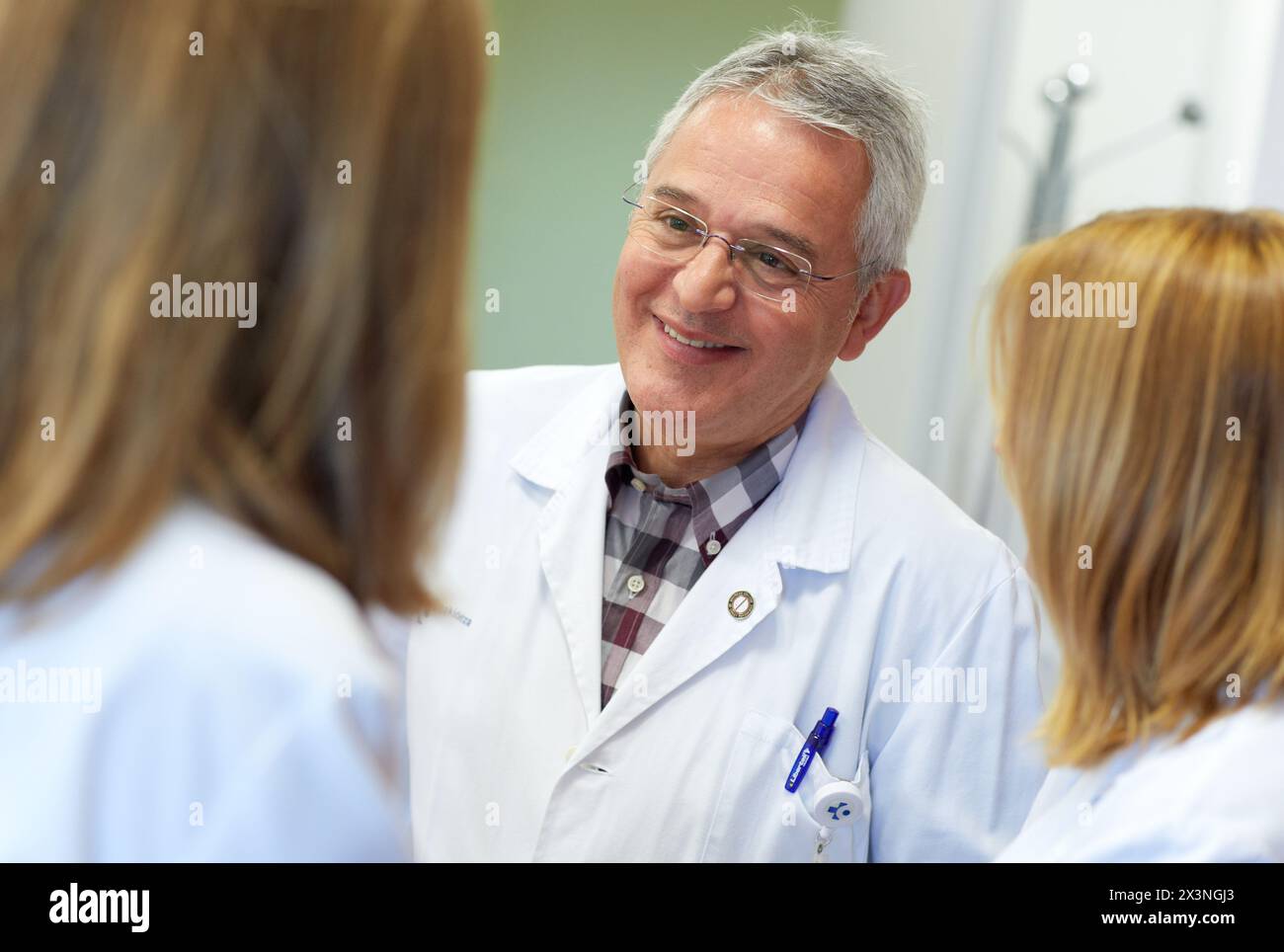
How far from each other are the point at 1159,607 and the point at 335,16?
0.74 meters

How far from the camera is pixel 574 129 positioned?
1.58m

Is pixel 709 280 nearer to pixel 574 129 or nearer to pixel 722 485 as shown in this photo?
pixel 722 485

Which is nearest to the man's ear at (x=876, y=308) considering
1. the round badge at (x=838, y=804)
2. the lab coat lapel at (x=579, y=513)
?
the lab coat lapel at (x=579, y=513)

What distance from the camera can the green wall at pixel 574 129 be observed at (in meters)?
1.52

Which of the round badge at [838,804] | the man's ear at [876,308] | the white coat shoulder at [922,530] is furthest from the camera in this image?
the man's ear at [876,308]

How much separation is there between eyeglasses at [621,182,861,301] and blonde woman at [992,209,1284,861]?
1.03 ft

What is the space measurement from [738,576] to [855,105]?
50 centimetres

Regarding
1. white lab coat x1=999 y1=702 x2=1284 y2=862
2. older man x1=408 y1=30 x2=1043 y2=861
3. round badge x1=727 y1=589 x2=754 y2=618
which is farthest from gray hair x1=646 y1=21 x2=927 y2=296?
white lab coat x1=999 y1=702 x2=1284 y2=862

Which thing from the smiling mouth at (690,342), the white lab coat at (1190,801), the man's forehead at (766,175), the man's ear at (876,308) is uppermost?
the man's forehead at (766,175)

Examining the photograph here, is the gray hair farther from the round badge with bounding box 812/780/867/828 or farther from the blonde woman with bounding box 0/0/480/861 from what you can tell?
the blonde woman with bounding box 0/0/480/861

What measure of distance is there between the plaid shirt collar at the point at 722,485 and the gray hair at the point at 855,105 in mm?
202

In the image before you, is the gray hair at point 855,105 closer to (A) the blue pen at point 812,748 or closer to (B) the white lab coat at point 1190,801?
(A) the blue pen at point 812,748

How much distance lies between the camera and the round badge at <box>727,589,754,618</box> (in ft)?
3.92

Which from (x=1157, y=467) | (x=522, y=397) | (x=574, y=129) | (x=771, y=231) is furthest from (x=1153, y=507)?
(x=574, y=129)
